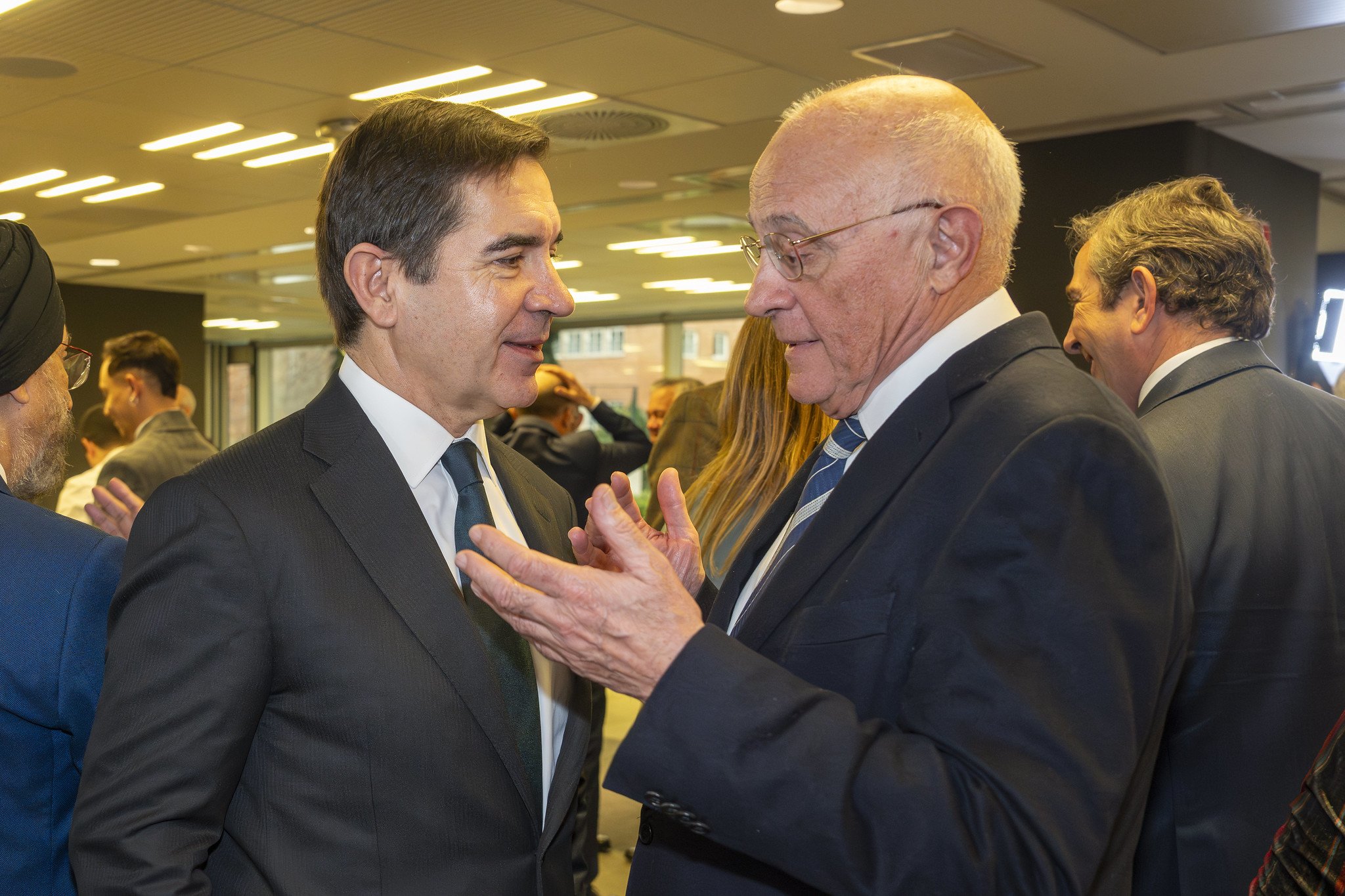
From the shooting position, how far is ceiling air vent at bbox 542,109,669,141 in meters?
6.09

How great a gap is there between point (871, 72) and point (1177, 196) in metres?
2.98

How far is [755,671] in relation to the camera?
3.59 feet

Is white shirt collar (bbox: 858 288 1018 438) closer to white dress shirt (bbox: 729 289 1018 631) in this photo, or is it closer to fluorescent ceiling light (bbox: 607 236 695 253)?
white dress shirt (bbox: 729 289 1018 631)

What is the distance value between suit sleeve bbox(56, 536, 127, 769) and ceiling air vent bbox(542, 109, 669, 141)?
4.88 meters

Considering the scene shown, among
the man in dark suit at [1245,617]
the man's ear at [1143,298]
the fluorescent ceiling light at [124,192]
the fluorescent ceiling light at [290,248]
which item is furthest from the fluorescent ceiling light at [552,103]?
the fluorescent ceiling light at [290,248]

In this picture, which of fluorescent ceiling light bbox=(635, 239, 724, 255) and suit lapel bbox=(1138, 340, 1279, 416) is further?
fluorescent ceiling light bbox=(635, 239, 724, 255)

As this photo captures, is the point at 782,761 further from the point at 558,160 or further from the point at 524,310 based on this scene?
the point at 558,160

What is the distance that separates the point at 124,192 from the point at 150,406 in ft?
11.9

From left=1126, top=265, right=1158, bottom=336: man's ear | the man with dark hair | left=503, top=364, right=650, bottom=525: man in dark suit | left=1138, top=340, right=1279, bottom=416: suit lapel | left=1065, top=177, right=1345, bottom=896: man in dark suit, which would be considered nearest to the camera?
left=1065, top=177, right=1345, bottom=896: man in dark suit

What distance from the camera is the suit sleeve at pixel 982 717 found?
1.03 meters

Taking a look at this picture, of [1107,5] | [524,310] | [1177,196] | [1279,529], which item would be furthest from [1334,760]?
[1107,5]

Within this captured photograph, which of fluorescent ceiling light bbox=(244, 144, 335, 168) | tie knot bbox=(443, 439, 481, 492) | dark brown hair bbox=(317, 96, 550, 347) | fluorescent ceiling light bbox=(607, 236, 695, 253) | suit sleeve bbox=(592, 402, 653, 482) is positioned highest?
fluorescent ceiling light bbox=(244, 144, 335, 168)

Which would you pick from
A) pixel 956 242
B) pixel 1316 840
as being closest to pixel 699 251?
pixel 956 242

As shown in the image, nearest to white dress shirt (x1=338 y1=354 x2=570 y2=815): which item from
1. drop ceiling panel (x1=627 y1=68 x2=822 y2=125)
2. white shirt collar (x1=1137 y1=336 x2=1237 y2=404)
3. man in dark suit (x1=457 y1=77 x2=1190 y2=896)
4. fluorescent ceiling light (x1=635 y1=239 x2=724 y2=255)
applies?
man in dark suit (x1=457 y1=77 x2=1190 y2=896)
